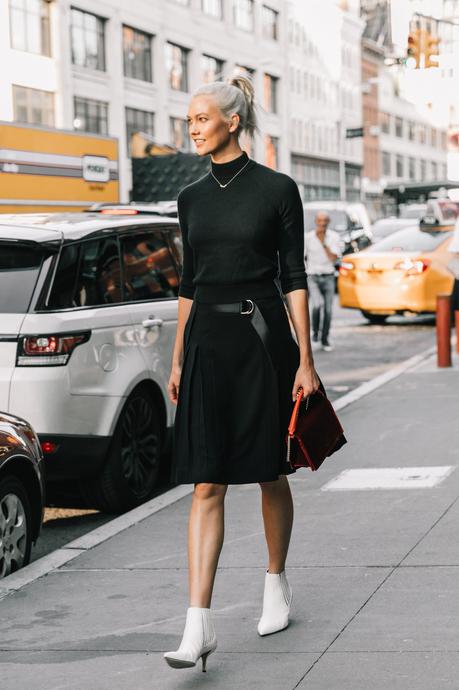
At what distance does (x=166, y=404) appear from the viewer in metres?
8.36

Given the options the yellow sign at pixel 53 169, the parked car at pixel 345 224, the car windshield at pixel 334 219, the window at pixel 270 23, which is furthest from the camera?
the window at pixel 270 23

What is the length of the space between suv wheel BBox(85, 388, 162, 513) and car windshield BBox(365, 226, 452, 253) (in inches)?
534

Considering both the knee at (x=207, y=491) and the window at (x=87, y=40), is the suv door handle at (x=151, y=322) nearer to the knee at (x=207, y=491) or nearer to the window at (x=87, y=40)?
the knee at (x=207, y=491)

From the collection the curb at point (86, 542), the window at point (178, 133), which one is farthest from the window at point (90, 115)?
the curb at point (86, 542)

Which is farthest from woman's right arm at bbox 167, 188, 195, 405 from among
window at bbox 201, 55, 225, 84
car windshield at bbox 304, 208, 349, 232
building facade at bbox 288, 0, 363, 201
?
building facade at bbox 288, 0, 363, 201

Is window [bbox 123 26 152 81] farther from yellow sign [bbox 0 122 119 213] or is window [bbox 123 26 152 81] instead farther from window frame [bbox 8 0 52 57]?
yellow sign [bbox 0 122 119 213]

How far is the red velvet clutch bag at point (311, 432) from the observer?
15.3 feet

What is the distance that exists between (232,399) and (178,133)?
4978 cm

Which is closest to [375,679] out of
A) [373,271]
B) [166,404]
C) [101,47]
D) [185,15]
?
[166,404]

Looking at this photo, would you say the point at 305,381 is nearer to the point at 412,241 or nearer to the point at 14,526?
the point at 14,526

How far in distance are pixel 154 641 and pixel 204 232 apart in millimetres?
1485

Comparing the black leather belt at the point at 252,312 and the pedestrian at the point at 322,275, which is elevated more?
the black leather belt at the point at 252,312

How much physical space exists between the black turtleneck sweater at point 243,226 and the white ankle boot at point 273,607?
1.04m

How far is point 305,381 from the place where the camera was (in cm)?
466
